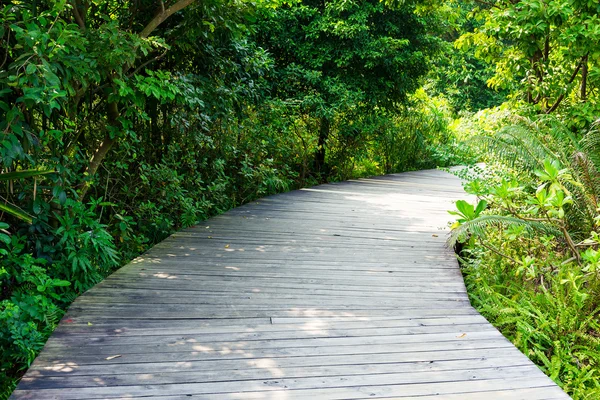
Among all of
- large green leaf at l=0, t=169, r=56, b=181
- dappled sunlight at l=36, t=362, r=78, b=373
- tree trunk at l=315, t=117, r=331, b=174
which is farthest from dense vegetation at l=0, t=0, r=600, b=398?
tree trunk at l=315, t=117, r=331, b=174

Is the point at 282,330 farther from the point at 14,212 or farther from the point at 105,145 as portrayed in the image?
the point at 105,145

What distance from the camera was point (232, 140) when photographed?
273 inches

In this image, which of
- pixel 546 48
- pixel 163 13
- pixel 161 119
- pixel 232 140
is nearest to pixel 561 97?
pixel 546 48

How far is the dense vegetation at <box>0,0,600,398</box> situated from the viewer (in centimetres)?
324

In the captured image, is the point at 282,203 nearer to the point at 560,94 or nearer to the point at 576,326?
the point at 560,94

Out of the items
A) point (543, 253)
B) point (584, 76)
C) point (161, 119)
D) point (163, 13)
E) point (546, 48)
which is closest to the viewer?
point (163, 13)

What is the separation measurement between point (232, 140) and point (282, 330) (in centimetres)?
408

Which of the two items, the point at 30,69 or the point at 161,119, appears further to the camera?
the point at 161,119

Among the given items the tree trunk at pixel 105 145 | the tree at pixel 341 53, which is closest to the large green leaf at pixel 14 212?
the tree trunk at pixel 105 145

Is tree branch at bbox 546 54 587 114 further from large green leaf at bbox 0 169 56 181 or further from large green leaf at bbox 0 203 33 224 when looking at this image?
large green leaf at bbox 0 203 33 224

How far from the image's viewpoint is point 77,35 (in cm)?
324

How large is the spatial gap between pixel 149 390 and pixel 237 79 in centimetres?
433

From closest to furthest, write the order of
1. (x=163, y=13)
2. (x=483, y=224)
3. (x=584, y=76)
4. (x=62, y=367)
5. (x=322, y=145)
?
(x=62, y=367) < (x=483, y=224) < (x=163, y=13) < (x=584, y=76) < (x=322, y=145)

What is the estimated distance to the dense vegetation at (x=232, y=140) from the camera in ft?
10.6
